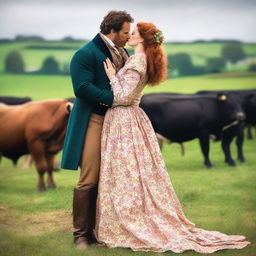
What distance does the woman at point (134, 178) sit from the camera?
4676 millimetres

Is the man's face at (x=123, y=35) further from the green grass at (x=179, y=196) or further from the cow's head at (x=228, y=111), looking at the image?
the cow's head at (x=228, y=111)

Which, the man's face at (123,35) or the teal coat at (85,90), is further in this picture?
the man's face at (123,35)

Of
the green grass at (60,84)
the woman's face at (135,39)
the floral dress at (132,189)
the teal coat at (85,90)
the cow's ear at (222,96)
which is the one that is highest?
the woman's face at (135,39)

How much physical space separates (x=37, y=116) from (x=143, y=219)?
3.83 m

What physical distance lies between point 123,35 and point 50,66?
15275mm

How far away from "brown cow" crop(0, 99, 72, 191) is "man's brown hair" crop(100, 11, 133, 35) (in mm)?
3536

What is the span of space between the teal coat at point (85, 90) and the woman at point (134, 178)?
0.30ft

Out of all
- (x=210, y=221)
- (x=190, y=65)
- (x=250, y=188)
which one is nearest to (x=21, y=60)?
A: (x=190, y=65)

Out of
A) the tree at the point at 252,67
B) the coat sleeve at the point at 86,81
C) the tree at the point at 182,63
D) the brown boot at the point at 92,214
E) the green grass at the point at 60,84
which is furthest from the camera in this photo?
the tree at the point at 252,67

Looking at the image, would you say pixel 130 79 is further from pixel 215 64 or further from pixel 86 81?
pixel 215 64

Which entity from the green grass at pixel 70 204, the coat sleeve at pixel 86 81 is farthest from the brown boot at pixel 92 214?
the coat sleeve at pixel 86 81

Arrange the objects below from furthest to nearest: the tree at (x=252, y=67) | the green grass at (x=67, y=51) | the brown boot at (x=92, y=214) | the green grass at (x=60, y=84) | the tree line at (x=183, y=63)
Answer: the tree at (x=252, y=67)
the green grass at (x=67, y=51)
the tree line at (x=183, y=63)
the green grass at (x=60, y=84)
the brown boot at (x=92, y=214)

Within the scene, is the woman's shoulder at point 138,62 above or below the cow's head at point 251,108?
above

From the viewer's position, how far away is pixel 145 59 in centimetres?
473
